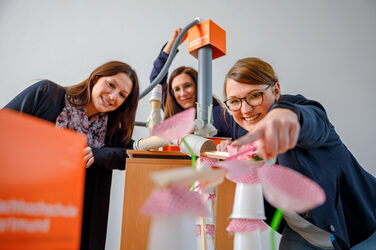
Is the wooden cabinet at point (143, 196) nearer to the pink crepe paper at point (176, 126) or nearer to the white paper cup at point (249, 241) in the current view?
the white paper cup at point (249, 241)

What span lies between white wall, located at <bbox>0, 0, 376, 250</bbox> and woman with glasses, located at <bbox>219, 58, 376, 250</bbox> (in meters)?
1.44

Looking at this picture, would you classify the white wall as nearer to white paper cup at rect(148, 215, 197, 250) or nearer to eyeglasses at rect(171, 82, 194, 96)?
eyeglasses at rect(171, 82, 194, 96)

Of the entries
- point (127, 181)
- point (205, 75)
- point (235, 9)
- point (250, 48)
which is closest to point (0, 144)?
point (127, 181)

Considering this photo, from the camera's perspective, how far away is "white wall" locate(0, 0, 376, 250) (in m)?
1.96

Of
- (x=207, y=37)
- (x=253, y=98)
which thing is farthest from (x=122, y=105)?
(x=253, y=98)

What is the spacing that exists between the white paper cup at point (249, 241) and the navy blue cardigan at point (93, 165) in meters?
0.75

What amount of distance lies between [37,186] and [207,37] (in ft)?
2.62

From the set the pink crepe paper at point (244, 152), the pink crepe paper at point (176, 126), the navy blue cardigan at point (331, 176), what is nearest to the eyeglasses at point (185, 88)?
the navy blue cardigan at point (331, 176)

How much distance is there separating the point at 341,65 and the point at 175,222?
222 cm

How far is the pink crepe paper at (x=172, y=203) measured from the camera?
224 mm

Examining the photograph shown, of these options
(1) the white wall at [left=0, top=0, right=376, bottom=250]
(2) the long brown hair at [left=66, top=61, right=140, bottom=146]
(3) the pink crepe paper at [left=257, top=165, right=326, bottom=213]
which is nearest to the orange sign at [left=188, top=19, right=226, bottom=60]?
(2) the long brown hair at [left=66, top=61, right=140, bottom=146]

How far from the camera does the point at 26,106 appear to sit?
95cm

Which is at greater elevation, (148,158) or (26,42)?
(26,42)

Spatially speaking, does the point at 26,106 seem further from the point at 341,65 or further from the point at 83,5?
the point at 341,65
